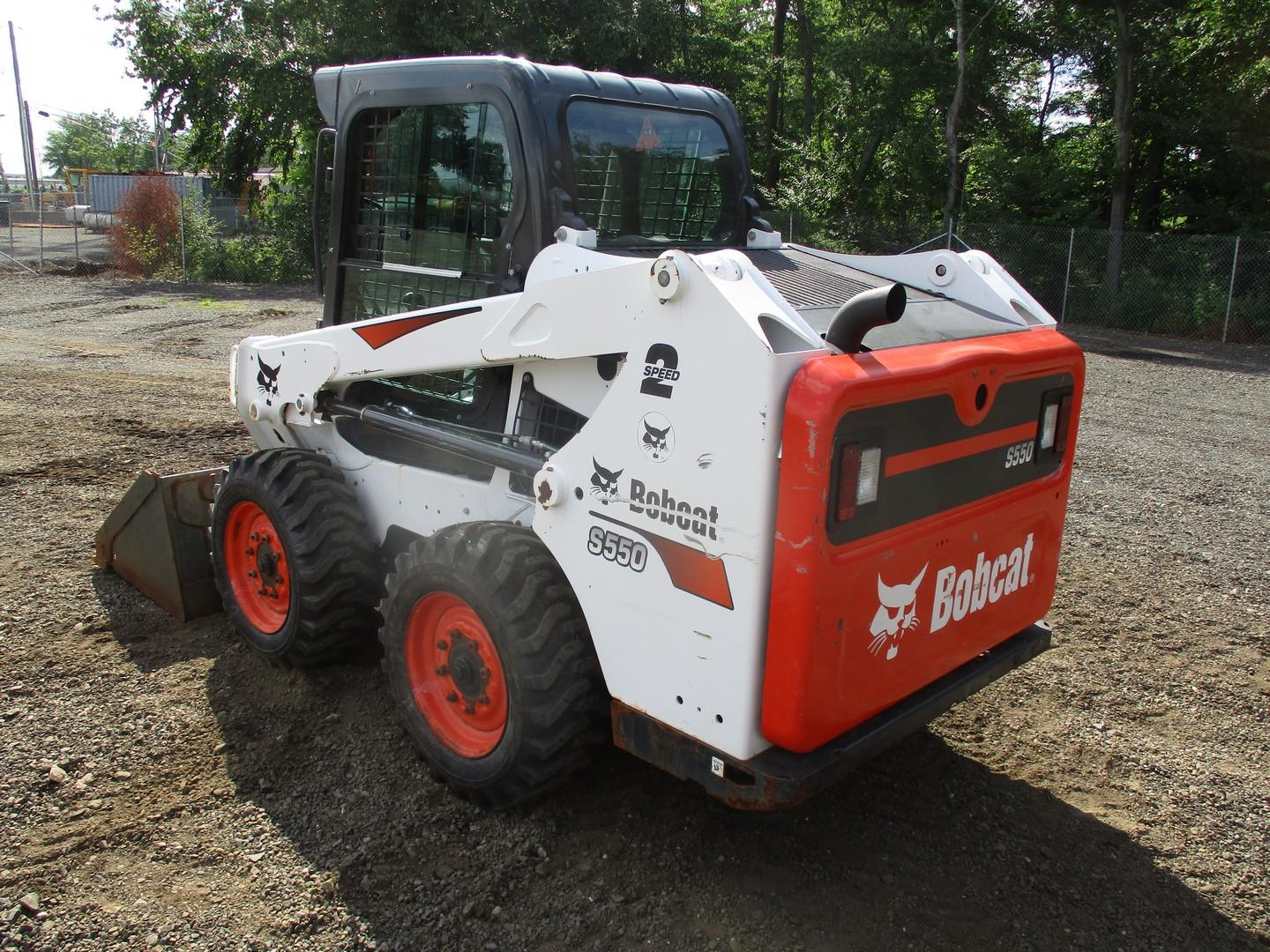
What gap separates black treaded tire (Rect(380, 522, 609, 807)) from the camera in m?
3.13

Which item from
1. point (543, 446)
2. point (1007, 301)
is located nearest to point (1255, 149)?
point (1007, 301)

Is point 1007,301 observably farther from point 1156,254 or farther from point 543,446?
point 1156,254

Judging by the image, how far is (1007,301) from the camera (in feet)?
12.2

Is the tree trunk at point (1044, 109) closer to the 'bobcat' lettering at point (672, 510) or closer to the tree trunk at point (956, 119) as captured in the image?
the tree trunk at point (956, 119)

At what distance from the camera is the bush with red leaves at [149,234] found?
22.3m

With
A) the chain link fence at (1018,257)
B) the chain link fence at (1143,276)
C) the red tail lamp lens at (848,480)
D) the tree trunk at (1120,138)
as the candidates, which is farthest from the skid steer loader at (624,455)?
the tree trunk at (1120,138)

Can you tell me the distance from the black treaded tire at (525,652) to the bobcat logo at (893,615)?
87 cm

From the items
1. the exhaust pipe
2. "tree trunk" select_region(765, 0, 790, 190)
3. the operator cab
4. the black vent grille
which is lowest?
the exhaust pipe

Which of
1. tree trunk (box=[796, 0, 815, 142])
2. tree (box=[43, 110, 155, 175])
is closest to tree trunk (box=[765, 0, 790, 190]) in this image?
tree trunk (box=[796, 0, 815, 142])

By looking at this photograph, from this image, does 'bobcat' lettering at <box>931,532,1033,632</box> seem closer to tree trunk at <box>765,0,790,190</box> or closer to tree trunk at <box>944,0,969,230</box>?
tree trunk at <box>944,0,969,230</box>

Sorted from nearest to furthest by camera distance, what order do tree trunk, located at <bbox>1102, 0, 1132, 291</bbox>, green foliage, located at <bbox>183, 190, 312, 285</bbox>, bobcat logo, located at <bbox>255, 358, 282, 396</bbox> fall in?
1. bobcat logo, located at <bbox>255, 358, 282, 396</bbox>
2. tree trunk, located at <bbox>1102, 0, 1132, 291</bbox>
3. green foliage, located at <bbox>183, 190, 312, 285</bbox>

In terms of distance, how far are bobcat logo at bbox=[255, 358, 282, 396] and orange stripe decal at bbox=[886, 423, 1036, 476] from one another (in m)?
2.80

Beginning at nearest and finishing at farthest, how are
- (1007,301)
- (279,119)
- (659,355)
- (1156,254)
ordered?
(659,355)
(1007,301)
(1156,254)
(279,119)

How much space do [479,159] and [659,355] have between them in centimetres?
141
